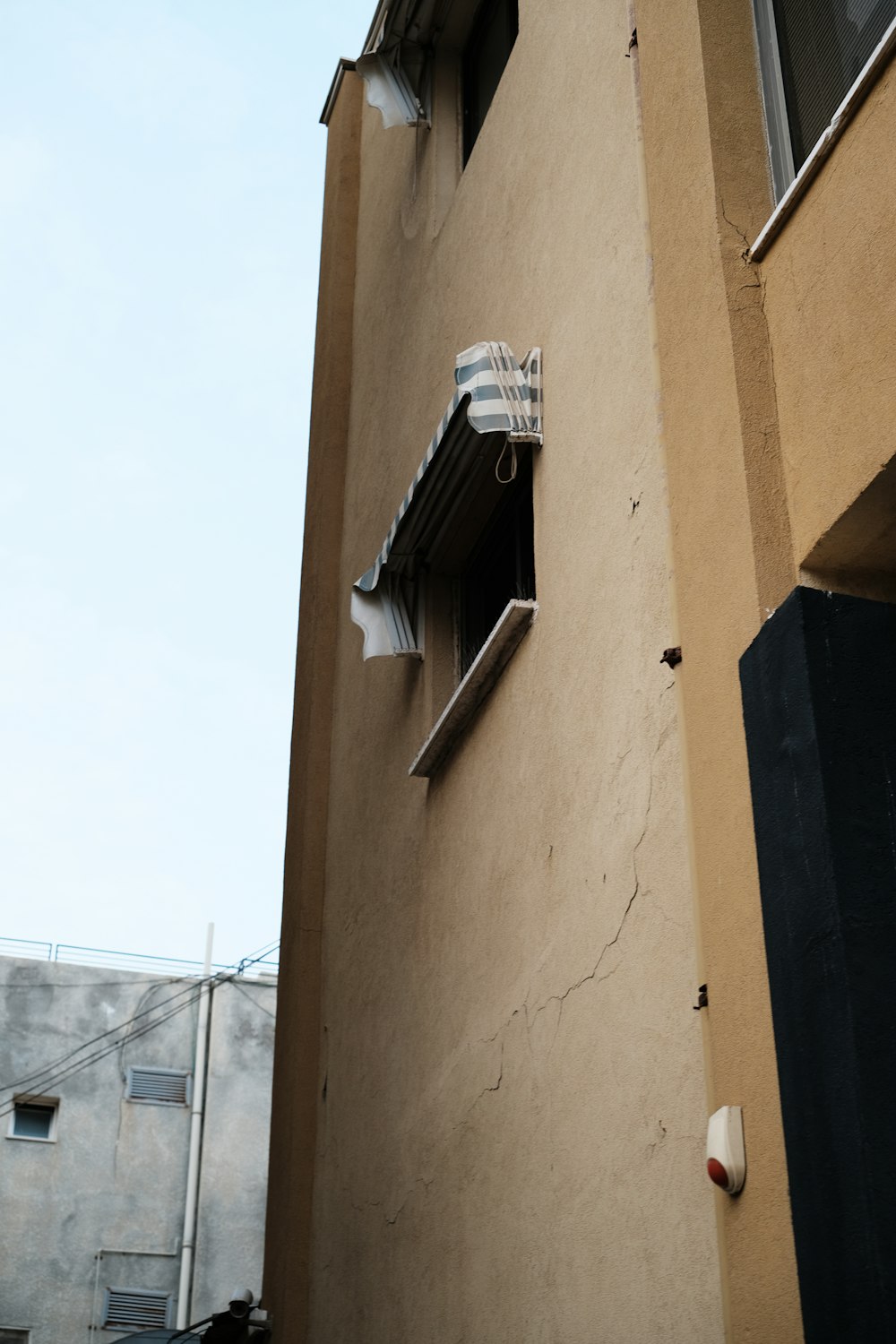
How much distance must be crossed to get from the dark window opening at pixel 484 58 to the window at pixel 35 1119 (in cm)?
1825

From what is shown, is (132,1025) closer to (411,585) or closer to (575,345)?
(411,585)

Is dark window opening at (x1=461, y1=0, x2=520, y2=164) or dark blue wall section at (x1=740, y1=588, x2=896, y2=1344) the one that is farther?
dark window opening at (x1=461, y1=0, x2=520, y2=164)

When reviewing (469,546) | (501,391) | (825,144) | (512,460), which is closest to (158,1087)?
(469,546)

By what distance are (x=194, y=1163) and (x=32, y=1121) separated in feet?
8.02

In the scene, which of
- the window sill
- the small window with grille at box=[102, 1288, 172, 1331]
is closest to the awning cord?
the window sill

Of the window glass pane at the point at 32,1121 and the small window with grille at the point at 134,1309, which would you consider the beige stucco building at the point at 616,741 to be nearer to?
the small window with grille at the point at 134,1309

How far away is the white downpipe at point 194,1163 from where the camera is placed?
78.1 feet

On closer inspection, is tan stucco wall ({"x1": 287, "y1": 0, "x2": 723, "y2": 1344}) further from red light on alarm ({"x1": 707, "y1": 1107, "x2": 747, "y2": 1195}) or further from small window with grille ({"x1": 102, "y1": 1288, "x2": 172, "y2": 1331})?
small window with grille ({"x1": 102, "y1": 1288, "x2": 172, "y2": 1331})

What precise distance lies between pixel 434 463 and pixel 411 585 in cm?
96

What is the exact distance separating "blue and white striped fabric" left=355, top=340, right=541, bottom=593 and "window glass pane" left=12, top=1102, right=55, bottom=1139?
19643mm

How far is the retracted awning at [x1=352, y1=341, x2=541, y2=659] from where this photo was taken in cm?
725

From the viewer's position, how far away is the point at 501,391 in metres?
7.25

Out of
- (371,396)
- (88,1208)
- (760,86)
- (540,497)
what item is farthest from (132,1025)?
(760,86)

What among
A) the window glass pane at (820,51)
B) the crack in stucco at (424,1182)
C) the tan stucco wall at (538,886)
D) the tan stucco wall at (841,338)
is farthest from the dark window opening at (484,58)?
the crack in stucco at (424,1182)
